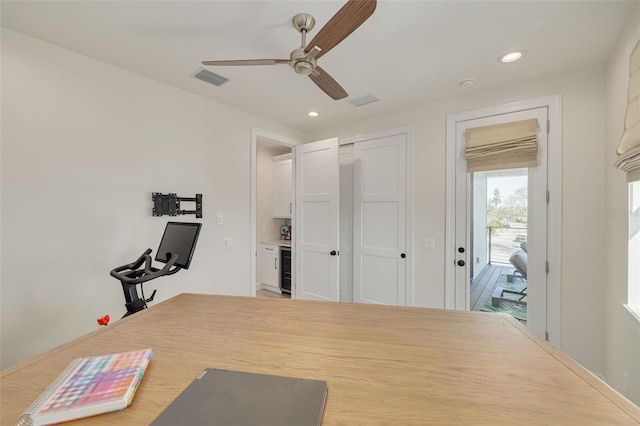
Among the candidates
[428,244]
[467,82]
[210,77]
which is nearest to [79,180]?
[210,77]

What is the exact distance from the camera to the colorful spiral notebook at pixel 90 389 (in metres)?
0.54

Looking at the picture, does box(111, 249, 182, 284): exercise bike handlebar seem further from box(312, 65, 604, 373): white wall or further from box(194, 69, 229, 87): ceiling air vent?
box(312, 65, 604, 373): white wall

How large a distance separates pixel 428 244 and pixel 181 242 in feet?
7.55

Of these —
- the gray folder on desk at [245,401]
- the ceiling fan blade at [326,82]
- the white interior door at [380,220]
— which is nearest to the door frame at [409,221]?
the white interior door at [380,220]

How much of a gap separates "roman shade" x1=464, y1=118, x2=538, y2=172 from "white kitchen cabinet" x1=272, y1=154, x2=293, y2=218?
2.81 meters

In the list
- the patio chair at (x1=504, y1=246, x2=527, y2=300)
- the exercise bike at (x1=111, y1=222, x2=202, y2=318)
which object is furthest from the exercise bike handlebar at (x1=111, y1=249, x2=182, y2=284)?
the patio chair at (x1=504, y1=246, x2=527, y2=300)

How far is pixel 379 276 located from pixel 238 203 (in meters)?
1.85

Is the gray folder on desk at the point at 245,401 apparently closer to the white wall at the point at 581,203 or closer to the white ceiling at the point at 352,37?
the white ceiling at the point at 352,37

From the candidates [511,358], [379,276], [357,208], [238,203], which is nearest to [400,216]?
[357,208]

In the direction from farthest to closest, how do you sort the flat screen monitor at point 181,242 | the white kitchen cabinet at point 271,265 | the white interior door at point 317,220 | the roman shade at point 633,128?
the white kitchen cabinet at point 271,265
the white interior door at point 317,220
the flat screen monitor at point 181,242
the roman shade at point 633,128

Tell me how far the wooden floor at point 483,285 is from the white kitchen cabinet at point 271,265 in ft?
9.14

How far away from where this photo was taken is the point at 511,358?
773 mm

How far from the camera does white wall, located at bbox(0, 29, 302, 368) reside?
1.59 m

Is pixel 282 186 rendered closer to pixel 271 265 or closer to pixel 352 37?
pixel 271 265
